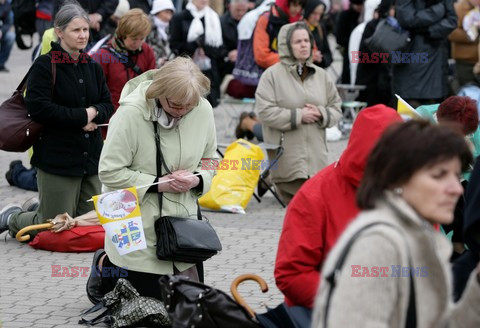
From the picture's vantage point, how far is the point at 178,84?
5.66 m

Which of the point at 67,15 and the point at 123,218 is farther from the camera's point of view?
the point at 67,15

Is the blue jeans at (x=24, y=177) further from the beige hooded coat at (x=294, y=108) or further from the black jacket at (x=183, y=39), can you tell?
the black jacket at (x=183, y=39)

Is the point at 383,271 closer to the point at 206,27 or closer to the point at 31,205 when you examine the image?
the point at 31,205

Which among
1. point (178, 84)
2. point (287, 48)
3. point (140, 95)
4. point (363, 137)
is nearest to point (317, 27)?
point (287, 48)

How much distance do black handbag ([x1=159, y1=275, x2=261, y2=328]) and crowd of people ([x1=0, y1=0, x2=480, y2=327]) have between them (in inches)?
8.3

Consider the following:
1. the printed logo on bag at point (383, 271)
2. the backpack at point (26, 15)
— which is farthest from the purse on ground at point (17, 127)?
the backpack at point (26, 15)

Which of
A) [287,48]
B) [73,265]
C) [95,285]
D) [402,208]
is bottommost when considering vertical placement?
[73,265]

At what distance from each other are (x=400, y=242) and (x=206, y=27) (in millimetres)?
10927

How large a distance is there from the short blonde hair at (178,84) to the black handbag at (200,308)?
5.19 feet

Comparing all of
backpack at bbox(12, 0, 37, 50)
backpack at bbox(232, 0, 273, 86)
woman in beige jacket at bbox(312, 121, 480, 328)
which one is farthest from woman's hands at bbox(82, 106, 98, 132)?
backpack at bbox(12, 0, 37, 50)

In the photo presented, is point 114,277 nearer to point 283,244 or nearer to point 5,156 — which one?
point 283,244

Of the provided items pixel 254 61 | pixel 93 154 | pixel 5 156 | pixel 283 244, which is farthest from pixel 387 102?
pixel 283 244

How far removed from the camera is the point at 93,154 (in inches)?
311

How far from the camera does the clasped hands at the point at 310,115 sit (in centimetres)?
962
